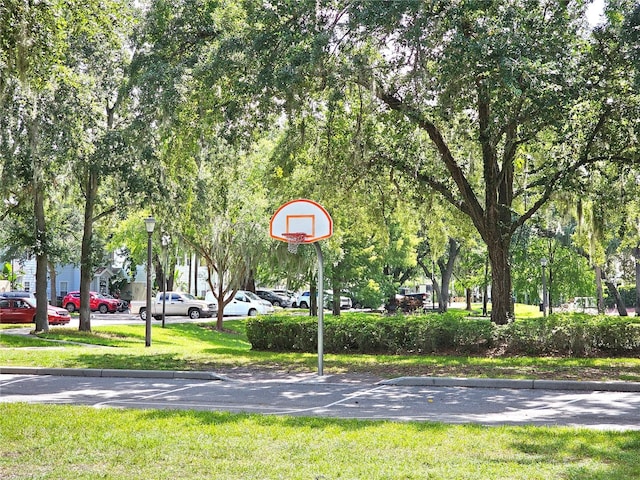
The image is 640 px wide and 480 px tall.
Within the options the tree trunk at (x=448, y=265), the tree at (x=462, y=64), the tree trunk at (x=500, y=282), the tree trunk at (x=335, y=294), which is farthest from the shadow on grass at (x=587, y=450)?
the tree trunk at (x=448, y=265)

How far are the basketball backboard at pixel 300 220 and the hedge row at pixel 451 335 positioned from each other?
15.1 ft

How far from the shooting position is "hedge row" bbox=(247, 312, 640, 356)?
1627 centimetres

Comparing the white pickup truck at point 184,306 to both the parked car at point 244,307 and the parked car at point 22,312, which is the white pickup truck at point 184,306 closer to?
the parked car at point 244,307

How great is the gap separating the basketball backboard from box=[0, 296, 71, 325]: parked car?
74.2 ft

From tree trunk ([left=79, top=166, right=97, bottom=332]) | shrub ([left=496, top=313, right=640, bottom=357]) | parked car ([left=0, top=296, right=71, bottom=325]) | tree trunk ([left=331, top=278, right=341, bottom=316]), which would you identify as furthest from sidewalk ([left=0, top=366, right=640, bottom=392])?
tree trunk ([left=331, top=278, right=341, bottom=316])

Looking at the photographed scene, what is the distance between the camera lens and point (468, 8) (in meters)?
12.7

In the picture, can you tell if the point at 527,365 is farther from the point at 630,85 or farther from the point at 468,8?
the point at 468,8

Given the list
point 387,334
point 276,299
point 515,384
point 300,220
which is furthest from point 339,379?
point 276,299

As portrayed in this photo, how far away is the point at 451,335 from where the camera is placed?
680 inches

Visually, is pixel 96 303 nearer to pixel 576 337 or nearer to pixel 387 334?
pixel 387 334

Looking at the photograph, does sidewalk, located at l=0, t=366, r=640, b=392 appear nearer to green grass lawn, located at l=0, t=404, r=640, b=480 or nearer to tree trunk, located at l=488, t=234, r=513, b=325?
green grass lawn, located at l=0, t=404, r=640, b=480

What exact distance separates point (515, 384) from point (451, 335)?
5322mm

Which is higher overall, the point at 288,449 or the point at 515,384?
the point at 288,449

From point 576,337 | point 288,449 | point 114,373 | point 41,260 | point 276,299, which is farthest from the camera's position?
point 276,299
